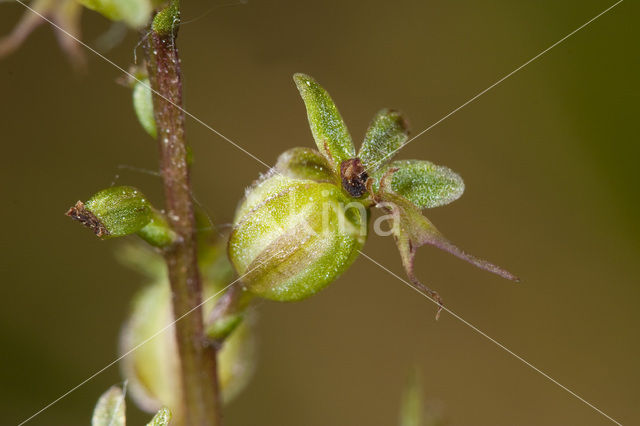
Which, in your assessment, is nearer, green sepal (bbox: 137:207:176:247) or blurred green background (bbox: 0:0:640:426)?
green sepal (bbox: 137:207:176:247)

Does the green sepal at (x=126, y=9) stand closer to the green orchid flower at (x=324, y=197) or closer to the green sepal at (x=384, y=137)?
the green orchid flower at (x=324, y=197)

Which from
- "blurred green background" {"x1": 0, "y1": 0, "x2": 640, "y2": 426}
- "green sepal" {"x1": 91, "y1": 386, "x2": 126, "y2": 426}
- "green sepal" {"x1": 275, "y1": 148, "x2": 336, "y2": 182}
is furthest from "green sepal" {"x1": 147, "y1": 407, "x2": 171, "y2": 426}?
"blurred green background" {"x1": 0, "y1": 0, "x2": 640, "y2": 426}

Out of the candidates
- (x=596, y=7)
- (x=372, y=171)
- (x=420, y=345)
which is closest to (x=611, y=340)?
(x=420, y=345)

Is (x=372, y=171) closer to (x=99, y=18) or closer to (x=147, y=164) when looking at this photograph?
(x=147, y=164)

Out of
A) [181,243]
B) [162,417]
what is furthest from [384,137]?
[162,417]

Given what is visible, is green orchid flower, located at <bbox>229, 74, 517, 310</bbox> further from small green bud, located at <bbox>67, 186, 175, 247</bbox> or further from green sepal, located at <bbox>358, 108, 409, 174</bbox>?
small green bud, located at <bbox>67, 186, 175, 247</bbox>

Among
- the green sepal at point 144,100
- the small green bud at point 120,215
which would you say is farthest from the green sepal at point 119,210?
the green sepal at point 144,100
